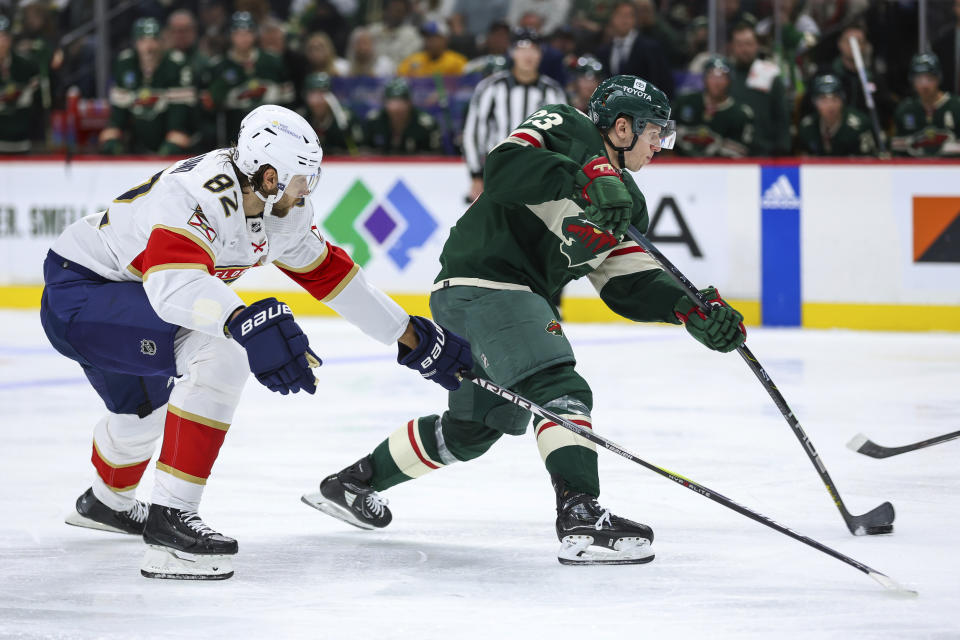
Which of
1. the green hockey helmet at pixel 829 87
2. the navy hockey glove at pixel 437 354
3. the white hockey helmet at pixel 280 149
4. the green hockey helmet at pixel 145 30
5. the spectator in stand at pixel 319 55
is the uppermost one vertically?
the white hockey helmet at pixel 280 149

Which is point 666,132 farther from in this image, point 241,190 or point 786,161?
point 786,161

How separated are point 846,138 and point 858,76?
43 cm

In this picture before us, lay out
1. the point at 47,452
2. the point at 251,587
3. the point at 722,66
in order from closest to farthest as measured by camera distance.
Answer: the point at 251,587, the point at 47,452, the point at 722,66

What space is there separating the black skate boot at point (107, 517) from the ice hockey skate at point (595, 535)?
1165mm

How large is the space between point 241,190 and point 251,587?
904 millimetres

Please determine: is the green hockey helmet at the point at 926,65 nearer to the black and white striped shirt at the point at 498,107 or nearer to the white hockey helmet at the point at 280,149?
the black and white striped shirt at the point at 498,107

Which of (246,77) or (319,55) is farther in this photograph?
(319,55)

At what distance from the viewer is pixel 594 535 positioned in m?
3.46

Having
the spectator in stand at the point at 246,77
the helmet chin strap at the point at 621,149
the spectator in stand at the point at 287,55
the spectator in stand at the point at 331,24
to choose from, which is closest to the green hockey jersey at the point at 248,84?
the spectator in stand at the point at 246,77

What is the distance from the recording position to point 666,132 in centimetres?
378

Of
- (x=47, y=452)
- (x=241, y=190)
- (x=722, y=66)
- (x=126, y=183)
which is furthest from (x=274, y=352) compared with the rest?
(x=126, y=183)

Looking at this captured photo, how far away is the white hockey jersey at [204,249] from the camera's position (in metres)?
3.20

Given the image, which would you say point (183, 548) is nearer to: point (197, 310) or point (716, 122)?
point (197, 310)

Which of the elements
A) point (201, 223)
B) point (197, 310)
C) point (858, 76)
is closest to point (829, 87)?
point (858, 76)
